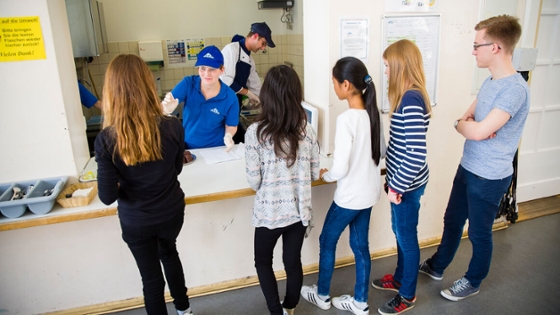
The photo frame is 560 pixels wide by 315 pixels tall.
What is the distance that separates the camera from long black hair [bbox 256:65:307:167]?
60.4 inches

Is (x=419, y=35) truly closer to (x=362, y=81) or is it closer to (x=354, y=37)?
(x=354, y=37)

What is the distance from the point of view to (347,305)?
2.09 m

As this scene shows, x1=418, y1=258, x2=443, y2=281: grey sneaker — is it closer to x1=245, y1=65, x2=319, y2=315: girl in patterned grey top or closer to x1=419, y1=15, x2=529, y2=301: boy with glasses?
x1=419, y1=15, x2=529, y2=301: boy with glasses

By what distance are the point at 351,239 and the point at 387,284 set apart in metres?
0.50

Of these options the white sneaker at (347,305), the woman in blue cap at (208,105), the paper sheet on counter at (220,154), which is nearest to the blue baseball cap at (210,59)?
the woman in blue cap at (208,105)

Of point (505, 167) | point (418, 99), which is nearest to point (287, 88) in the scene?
point (418, 99)

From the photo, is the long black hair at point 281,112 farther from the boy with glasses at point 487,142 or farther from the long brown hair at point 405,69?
the boy with glasses at point 487,142

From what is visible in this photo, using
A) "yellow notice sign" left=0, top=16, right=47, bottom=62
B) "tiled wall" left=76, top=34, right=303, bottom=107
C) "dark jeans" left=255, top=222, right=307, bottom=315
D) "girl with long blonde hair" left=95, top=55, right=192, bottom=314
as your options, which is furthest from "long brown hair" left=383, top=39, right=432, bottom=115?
"tiled wall" left=76, top=34, right=303, bottom=107

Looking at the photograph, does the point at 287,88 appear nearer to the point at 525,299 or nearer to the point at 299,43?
the point at 525,299

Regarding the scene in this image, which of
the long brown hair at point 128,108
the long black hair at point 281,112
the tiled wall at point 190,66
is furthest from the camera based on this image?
the tiled wall at point 190,66

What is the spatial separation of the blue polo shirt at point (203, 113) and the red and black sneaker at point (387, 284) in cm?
131

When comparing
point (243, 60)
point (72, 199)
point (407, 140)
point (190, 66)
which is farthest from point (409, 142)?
point (190, 66)

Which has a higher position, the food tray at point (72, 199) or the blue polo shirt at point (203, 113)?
the blue polo shirt at point (203, 113)

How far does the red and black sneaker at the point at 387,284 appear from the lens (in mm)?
2258
